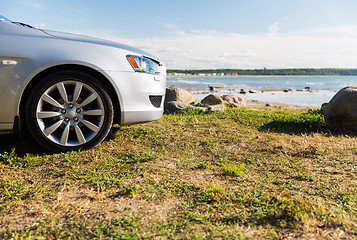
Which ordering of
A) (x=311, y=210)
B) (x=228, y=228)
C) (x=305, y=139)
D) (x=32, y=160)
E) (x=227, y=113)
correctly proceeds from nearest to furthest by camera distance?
(x=228, y=228) → (x=311, y=210) → (x=32, y=160) → (x=305, y=139) → (x=227, y=113)

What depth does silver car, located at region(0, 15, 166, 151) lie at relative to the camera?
3.54m

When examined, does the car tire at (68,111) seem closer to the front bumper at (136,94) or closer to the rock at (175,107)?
the front bumper at (136,94)

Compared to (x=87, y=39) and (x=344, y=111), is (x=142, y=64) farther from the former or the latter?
(x=344, y=111)

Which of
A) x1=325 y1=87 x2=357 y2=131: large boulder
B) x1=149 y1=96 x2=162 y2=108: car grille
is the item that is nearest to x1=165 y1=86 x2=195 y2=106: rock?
x1=325 y1=87 x2=357 y2=131: large boulder

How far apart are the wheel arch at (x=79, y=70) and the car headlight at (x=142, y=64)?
0.40 meters

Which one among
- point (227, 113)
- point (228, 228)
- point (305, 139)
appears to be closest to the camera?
point (228, 228)

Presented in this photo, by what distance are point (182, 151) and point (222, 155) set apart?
58cm

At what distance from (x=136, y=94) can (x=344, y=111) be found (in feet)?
15.1

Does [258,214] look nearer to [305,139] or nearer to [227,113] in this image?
[305,139]

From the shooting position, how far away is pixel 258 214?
250cm

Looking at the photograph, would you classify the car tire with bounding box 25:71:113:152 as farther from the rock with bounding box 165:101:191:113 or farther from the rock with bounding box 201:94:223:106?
the rock with bounding box 201:94:223:106

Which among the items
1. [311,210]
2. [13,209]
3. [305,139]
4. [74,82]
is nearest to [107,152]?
[74,82]

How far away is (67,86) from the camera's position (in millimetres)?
3801

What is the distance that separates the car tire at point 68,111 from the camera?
3620 mm
